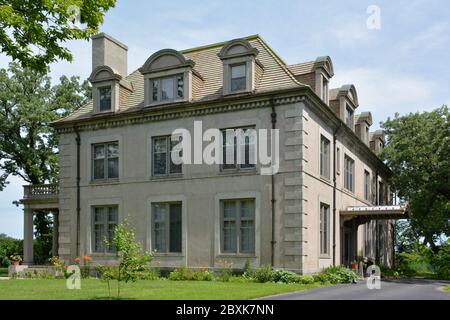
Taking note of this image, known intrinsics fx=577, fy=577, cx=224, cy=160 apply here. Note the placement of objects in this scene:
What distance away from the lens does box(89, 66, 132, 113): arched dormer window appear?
98.6ft

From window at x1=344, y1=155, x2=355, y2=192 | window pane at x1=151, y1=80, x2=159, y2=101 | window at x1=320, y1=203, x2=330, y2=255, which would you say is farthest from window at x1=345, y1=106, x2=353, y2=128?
window pane at x1=151, y1=80, x2=159, y2=101

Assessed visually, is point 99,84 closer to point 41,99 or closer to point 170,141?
point 170,141

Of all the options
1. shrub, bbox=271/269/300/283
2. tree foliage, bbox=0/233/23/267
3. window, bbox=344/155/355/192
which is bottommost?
tree foliage, bbox=0/233/23/267

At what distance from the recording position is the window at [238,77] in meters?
26.6

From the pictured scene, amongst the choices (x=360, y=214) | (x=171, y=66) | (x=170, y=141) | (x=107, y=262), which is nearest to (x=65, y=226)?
(x=107, y=262)

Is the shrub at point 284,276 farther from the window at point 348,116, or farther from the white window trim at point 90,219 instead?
the window at point 348,116

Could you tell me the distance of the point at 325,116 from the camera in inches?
1101

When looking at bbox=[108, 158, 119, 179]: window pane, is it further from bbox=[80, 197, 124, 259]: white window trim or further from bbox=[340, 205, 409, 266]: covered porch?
bbox=[340, 205, 409, 266]: covered porch

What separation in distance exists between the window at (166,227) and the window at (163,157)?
62.9 inches

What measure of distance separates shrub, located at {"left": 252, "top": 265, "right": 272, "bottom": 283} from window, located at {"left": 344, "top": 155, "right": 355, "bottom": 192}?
10.3 meters

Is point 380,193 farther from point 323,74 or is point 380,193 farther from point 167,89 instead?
point 167,89

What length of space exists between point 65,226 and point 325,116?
580 inches

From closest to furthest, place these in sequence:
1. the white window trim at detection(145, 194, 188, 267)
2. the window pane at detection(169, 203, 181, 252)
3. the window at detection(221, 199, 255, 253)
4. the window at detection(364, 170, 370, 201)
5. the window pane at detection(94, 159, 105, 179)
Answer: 1. the window at detection(221, 199, 255, 253)
2. the white window trim at detection(145, 194, 188, 267)
3. the window pane at detection(169, 203, 181, 252)
4. the window pane at detection(94, 159, 105, 179)
5. the window at detection(364, 170, 370, 201)

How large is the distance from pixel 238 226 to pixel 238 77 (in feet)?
22.5
